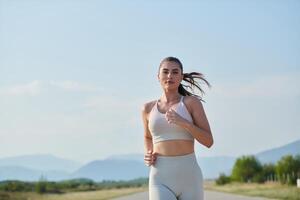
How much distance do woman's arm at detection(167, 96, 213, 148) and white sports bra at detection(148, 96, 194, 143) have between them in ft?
0.14

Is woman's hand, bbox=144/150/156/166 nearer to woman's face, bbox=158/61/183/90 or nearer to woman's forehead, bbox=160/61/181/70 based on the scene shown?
woman's face, bbox=158/61/183/90

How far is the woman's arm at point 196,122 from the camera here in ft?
13.8

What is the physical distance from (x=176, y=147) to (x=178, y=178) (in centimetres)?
21

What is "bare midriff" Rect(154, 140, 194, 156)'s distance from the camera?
14.3 ft

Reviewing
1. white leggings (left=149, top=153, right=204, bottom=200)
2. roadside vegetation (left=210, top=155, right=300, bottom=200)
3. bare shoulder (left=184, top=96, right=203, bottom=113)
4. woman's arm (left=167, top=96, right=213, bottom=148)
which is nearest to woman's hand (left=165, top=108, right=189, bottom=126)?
woman's arm (left=167, top=96, right=213, bottom=148)

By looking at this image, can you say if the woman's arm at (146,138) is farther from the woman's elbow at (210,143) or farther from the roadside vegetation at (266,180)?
the roadside vegetation at (266,180)

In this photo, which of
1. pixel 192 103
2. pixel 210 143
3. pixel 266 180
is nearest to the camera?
pixel 210 143

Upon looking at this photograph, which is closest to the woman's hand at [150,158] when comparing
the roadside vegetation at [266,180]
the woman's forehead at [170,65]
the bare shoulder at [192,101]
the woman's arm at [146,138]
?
the woman's arm at [146,138]

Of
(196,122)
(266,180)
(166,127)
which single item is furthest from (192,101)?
(266,180)

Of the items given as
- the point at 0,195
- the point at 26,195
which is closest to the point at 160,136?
the point at 0,195

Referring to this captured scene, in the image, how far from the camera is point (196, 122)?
4363 mm

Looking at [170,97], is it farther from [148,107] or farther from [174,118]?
[174,118]

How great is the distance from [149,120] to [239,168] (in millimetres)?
37169

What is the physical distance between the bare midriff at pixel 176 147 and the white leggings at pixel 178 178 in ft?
0.09
